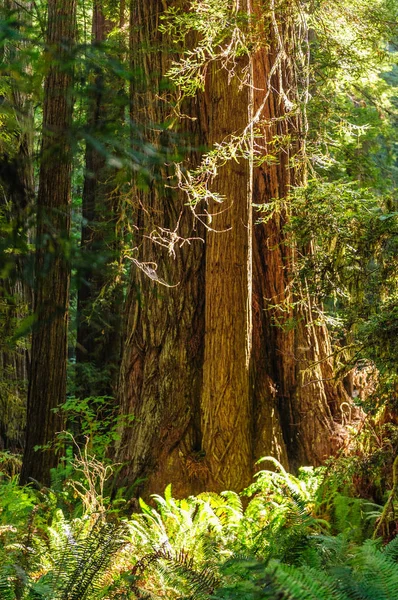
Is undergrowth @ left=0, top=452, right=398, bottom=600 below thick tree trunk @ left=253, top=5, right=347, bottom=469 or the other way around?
below

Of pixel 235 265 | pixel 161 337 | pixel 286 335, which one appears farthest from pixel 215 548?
pixel 161 337

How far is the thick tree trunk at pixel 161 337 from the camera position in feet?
25.8

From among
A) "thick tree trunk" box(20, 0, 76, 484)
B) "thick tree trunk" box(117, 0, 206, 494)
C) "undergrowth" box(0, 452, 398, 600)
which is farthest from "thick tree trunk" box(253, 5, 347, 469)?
"thick tree trunk" box(20, 0, 76, 484)

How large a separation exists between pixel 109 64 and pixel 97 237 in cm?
1292

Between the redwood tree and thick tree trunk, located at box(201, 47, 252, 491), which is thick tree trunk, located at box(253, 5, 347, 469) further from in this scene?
thick tree trunk, located at box(201, 47, 252, 491)

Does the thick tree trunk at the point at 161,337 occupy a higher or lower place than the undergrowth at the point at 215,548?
higher

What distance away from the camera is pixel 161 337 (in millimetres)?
8211

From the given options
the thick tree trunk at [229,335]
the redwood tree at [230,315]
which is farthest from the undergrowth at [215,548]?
the redwood tree at [230,315]

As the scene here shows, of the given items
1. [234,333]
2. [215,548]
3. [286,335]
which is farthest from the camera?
[286,335]

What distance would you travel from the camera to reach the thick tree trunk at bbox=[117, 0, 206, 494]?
7879 millimetres

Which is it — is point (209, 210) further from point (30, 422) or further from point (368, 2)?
point (30, 422)

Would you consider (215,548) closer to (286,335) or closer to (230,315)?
(230,315)

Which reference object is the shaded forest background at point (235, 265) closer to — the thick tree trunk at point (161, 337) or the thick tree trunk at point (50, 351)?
the thick tree trunk at point (161, 337)

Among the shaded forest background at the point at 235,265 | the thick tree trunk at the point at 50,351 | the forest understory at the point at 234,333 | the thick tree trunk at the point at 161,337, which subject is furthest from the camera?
the thick tree trunk at the point at 50,351
